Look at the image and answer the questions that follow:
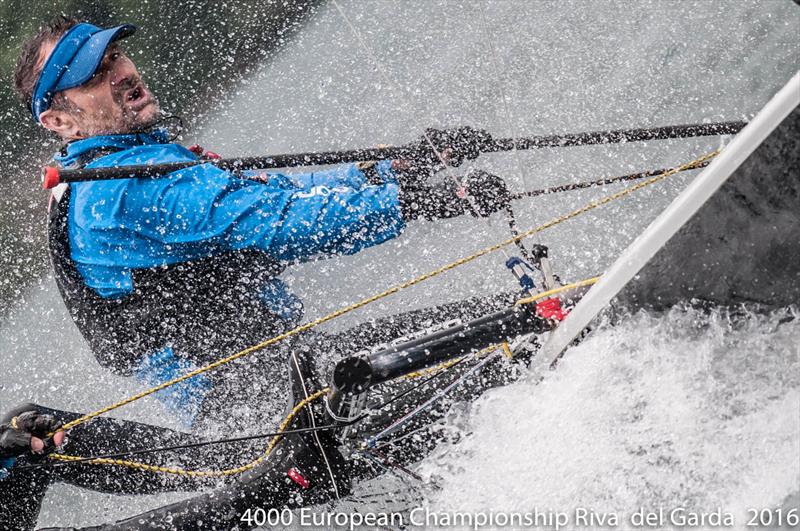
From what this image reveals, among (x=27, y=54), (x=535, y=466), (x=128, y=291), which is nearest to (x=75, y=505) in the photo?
(x=128, y=291)

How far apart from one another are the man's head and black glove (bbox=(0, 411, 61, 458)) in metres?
0.68

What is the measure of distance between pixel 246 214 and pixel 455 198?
1.60 ft

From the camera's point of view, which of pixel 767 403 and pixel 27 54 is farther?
pixel 27 54

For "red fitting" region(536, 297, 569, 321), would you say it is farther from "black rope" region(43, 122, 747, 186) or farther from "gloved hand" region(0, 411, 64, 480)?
"gloved hand" region(0, 411, 64, 480)

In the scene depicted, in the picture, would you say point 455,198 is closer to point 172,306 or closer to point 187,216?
point 187,216

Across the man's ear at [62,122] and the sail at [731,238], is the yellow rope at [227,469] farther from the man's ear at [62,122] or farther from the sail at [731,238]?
the man's ear at [62,122]

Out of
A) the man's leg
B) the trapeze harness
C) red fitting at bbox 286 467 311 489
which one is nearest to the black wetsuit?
the man's leg

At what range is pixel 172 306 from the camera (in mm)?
2047

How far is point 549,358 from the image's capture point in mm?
1630

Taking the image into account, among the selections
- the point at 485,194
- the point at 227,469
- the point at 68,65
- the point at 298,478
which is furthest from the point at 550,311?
the point at 68,65

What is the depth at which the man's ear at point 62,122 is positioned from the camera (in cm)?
208

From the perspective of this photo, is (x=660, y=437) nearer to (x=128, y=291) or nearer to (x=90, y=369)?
(x=128, y=291)

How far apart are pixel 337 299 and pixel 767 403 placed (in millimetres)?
1887

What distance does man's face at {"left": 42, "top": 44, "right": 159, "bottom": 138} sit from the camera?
205 centimetres
